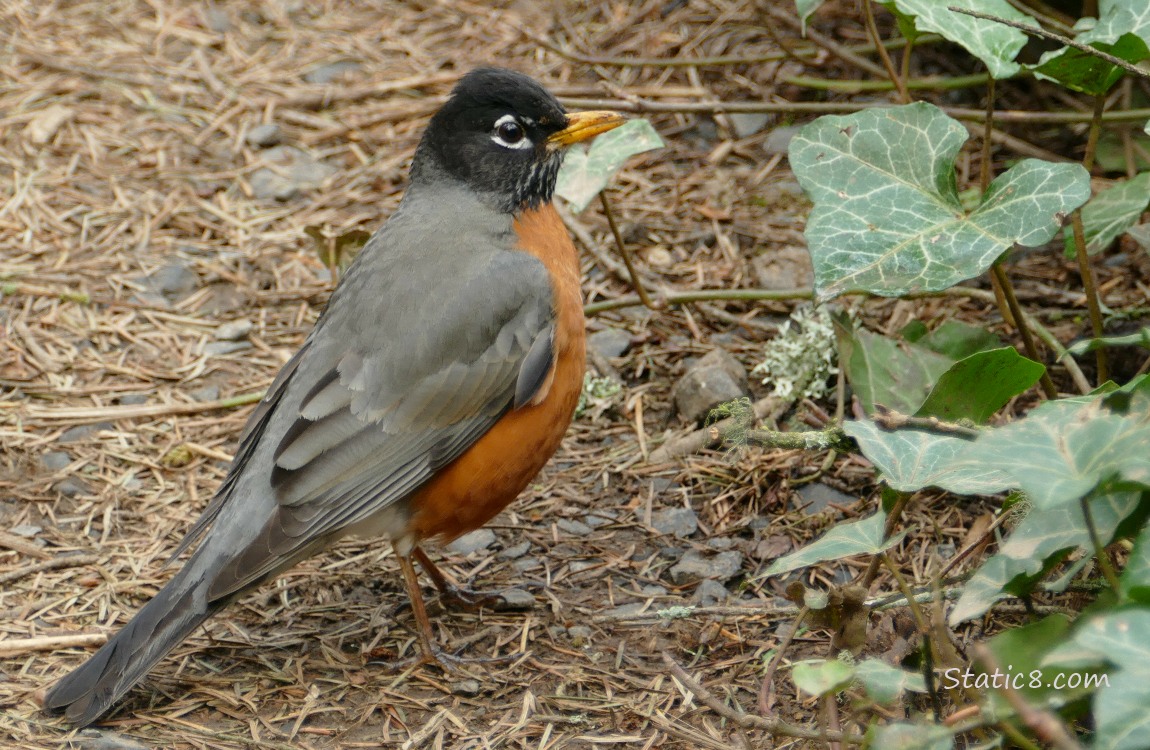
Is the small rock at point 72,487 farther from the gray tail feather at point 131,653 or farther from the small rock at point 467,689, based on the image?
the small rock at point 467,689

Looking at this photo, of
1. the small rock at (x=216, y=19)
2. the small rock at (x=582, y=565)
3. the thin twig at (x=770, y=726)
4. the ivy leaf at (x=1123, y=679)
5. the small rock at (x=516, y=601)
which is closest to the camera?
the ivy leaf at (x=1123, y=679)

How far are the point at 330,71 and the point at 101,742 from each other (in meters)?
4.44

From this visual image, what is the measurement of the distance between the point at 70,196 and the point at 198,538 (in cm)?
255

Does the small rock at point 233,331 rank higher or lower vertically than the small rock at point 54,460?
higher

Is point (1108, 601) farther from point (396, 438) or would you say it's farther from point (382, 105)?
point (382, 105)

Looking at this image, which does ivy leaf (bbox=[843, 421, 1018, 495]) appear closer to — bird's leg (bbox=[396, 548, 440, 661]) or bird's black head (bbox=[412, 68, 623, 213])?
bird's leg (bbox=[396, 548, 440, 661])

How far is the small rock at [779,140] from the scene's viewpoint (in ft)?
19.1

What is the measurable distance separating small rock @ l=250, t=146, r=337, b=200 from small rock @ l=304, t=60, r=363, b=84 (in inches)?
24.9

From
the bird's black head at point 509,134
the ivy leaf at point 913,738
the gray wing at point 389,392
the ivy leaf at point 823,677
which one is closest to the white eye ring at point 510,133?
the bird's black head at point 509,134

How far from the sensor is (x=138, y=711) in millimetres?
Answer: 3334

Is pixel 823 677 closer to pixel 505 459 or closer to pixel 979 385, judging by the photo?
pixel 979 385

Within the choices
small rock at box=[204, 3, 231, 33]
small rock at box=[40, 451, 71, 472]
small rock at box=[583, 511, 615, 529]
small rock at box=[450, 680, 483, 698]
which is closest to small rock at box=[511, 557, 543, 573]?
small rock at box=[583, 511, 615, 529]

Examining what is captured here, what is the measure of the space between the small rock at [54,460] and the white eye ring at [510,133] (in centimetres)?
201

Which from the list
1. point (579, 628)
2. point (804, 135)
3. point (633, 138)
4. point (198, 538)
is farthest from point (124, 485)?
point (804, 135)
